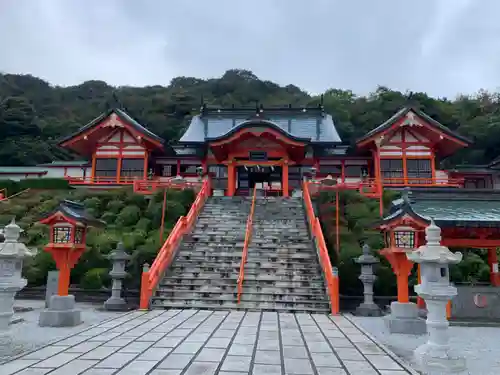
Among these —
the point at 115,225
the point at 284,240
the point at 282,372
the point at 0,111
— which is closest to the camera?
the point at 282,372

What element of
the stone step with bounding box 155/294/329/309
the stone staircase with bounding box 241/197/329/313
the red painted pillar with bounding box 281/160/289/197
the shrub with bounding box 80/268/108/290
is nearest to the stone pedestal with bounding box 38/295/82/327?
the stone step with bounding box 155/294/329/309

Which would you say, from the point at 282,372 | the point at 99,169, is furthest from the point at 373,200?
the point at 99,169

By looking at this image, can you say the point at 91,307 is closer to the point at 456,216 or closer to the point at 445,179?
the point at 456,216

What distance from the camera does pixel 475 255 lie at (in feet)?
49.6

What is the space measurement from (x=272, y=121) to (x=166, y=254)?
57.0 feet

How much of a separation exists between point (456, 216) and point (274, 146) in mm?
11744

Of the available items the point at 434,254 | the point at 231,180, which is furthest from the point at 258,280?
the point at 231,180

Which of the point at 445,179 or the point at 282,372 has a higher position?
the point at 445,179

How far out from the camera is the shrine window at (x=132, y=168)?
23.2 m

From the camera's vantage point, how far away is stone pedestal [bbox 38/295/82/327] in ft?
27.2

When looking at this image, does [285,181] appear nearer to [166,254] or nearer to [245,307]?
[166,254]

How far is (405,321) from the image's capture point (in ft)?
26.9

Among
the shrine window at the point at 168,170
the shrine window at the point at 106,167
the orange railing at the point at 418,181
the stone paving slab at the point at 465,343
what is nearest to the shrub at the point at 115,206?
the shrine window at the point at 106,167

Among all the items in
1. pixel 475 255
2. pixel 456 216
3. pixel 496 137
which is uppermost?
pixel 496 137
